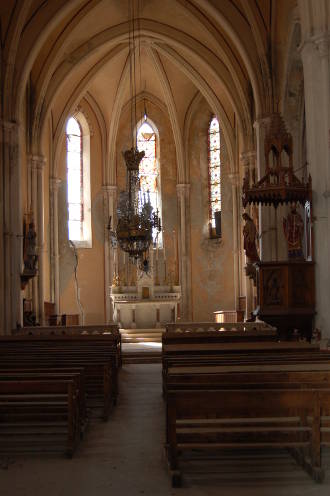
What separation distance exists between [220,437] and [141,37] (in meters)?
20.7

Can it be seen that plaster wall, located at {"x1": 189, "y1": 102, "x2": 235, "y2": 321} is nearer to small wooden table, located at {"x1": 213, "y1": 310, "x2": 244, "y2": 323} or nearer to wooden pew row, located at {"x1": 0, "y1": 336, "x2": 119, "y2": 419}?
small wooden table, located at {"x1": 213, "y1": 310, "x2": 244, "y2": 323}

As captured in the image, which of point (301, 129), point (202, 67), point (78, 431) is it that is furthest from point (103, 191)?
point (78, 431)

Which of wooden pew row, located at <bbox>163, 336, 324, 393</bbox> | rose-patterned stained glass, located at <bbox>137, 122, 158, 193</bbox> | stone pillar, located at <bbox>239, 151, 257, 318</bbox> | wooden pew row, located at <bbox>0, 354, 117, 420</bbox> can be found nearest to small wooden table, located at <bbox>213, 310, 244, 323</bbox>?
stone pillar, located at <bbox>239, 151, 257, 318</bbox>

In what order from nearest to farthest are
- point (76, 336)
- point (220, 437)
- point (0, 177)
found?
point (220, 437), point (76, 336), point (0, 177)

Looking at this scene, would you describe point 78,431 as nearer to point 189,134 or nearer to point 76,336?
point 76,336

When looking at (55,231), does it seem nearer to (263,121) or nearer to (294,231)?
(263,121)

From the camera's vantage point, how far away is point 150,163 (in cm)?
2958

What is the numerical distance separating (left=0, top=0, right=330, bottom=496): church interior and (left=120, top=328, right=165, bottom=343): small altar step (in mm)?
108

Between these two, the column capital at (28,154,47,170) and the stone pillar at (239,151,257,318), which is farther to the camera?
the stone pillar at (239,151,257,318)

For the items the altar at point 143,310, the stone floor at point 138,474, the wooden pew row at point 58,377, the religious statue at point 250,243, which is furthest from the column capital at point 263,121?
the stone floor at point 138,474

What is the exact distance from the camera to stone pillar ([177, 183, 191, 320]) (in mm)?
27766

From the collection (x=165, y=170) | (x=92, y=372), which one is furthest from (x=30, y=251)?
(x=92, y=372)

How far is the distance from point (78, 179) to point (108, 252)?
3.21 m

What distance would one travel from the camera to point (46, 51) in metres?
22.8
